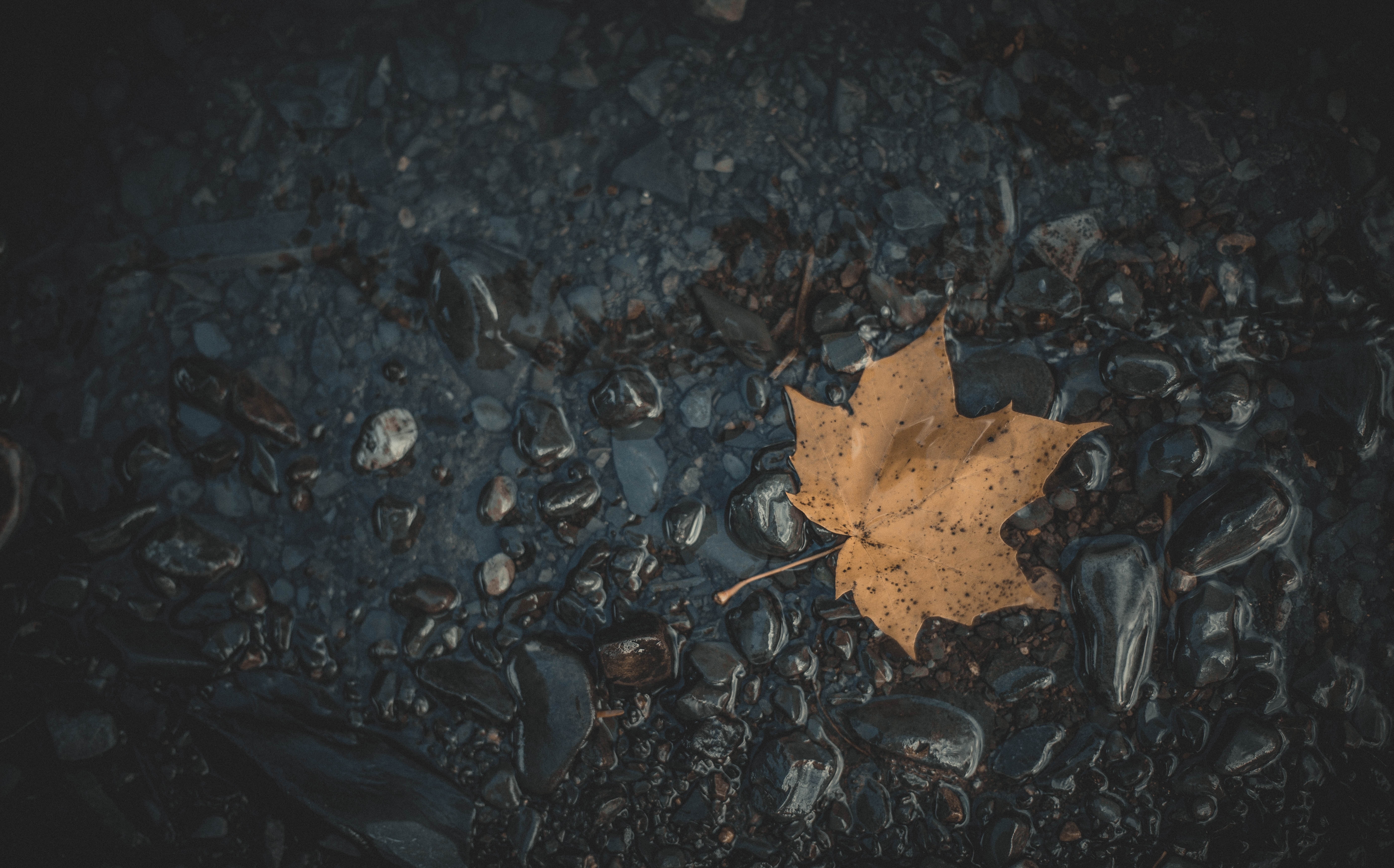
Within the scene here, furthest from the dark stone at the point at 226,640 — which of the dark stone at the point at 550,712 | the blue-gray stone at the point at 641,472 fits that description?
the blue-gray stone at the point at 641,472

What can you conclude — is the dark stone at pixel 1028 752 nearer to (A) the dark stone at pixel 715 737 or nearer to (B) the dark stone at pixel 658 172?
(A) the dark stone at pixel 715 737

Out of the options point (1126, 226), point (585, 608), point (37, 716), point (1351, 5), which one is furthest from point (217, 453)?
point (1351, 5)

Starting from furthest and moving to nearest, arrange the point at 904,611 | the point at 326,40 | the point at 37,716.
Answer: the point at 326,40
the point at 37,716
the point at 904,611

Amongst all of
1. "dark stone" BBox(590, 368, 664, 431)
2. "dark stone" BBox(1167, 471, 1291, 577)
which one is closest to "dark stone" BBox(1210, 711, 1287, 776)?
"dark stone" BBox(1167, 471, 1291, 577)

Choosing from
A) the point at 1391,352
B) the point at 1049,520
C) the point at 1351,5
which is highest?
the point at 1351,5

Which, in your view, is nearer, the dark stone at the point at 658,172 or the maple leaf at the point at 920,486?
the maple leaf at the point at 920,486

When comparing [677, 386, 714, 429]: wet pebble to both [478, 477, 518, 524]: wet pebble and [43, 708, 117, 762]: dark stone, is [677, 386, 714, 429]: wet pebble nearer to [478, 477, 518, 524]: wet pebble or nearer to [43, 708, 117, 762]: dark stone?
[478, 477, 518, 524]: wet pebble

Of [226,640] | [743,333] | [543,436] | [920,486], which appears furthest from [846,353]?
[226,640]

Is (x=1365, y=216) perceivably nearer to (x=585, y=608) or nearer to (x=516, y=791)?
(x=585, y=608)
